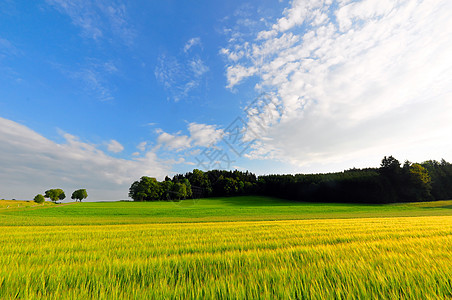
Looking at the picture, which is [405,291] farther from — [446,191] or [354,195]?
[446,191]

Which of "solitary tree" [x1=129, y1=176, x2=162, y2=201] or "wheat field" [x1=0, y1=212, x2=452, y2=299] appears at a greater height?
"solitary tree" [x1=129, y1=176, x2=162, y2=201]

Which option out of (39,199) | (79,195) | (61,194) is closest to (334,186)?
(39,199)

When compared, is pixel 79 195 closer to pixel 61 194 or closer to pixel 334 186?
pixel 61 194

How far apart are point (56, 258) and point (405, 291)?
6051mm

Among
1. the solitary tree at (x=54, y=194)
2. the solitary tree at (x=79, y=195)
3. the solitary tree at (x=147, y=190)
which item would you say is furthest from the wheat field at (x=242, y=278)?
the solitary tree at (x=54, y=194)

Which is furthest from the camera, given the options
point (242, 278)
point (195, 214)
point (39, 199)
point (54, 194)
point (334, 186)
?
point (54, 194)

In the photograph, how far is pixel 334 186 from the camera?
6375 cm

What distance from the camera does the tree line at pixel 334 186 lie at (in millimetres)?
56375

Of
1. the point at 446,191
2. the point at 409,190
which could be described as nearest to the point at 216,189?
the point at 409,190

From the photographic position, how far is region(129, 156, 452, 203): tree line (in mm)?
56375

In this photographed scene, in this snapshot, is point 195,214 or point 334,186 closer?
point 195,214

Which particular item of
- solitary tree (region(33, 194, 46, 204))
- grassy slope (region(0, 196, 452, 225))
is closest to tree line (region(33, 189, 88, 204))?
solitary tree (region(33, 194, 46, 204))

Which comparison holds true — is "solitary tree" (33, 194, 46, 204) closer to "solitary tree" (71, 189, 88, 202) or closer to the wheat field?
"solitary tree" (71, 189, 88, 202)

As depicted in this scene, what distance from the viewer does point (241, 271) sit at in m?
2.87
